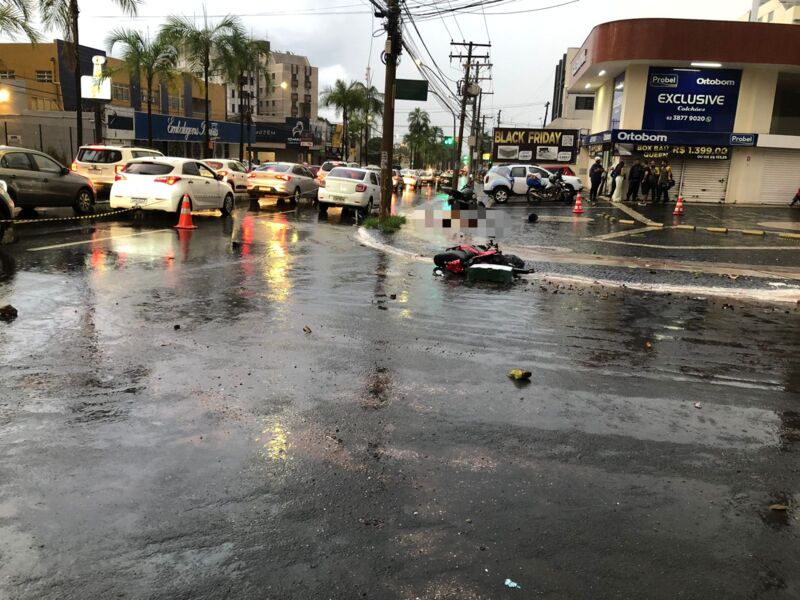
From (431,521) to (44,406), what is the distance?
3.11 m

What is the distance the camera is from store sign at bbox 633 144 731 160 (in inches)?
1202

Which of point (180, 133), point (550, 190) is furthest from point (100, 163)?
point (180, 133)

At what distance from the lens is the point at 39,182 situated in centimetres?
1570

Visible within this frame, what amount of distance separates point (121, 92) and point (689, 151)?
4692cm

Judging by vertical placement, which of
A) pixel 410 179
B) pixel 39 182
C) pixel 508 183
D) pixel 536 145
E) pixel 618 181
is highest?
pixel 536 145

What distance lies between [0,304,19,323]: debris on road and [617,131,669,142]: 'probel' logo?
28631 millimetres

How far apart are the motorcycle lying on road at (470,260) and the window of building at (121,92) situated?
173 ft

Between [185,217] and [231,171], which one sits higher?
[231,171]

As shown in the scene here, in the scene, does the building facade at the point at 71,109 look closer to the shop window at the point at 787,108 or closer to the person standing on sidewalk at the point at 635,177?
the person standing on sidewalk at the point at 635,177

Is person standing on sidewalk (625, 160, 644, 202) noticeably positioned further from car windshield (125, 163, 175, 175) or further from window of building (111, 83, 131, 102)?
window of building (111, 83, 131, 102)

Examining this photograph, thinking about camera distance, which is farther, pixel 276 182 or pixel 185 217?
pixel 276 182

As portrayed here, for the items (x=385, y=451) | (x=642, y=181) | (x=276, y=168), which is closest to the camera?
(x=385, y=451)

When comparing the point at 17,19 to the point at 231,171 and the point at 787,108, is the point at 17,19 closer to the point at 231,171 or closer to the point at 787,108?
the point at 231,171

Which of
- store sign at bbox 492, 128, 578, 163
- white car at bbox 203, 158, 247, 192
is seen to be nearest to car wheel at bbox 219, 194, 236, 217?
white car at bbox 203, 158, 247, 192
